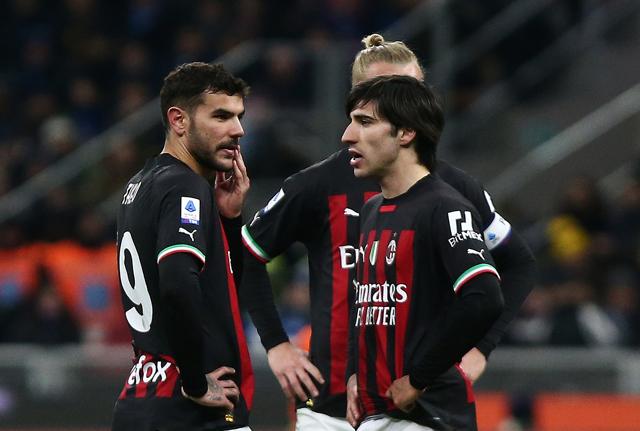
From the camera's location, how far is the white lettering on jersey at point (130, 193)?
5100 millimetres

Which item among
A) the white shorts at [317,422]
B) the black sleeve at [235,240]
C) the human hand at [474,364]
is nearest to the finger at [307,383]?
the white shorts at [317,422]

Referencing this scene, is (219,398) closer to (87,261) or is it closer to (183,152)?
(183,152)

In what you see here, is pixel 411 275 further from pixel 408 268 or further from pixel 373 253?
pixel 373 253

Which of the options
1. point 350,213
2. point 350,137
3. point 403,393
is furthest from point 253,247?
point 403,393

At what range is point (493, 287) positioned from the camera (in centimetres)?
482

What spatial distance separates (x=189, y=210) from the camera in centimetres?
492

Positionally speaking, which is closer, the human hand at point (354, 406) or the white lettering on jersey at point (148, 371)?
the white lettering on jersey at point (148, 371)

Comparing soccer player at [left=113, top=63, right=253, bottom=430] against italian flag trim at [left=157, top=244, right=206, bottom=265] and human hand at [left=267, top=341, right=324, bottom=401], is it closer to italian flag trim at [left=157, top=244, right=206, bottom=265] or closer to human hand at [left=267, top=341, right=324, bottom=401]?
italian flag trim at [left=157, top=244, right=206, bottom=265]

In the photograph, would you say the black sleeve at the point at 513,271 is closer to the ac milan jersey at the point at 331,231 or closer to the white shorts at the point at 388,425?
the ac milan jersey at the point at 331,231

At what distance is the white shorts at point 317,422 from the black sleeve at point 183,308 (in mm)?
1106

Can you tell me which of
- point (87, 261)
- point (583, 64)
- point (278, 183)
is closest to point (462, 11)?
point (583, 64)

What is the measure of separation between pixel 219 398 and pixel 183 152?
91cm

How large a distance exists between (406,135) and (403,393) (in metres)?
0.92

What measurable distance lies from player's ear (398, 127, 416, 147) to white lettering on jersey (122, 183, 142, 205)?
3.13 feet
